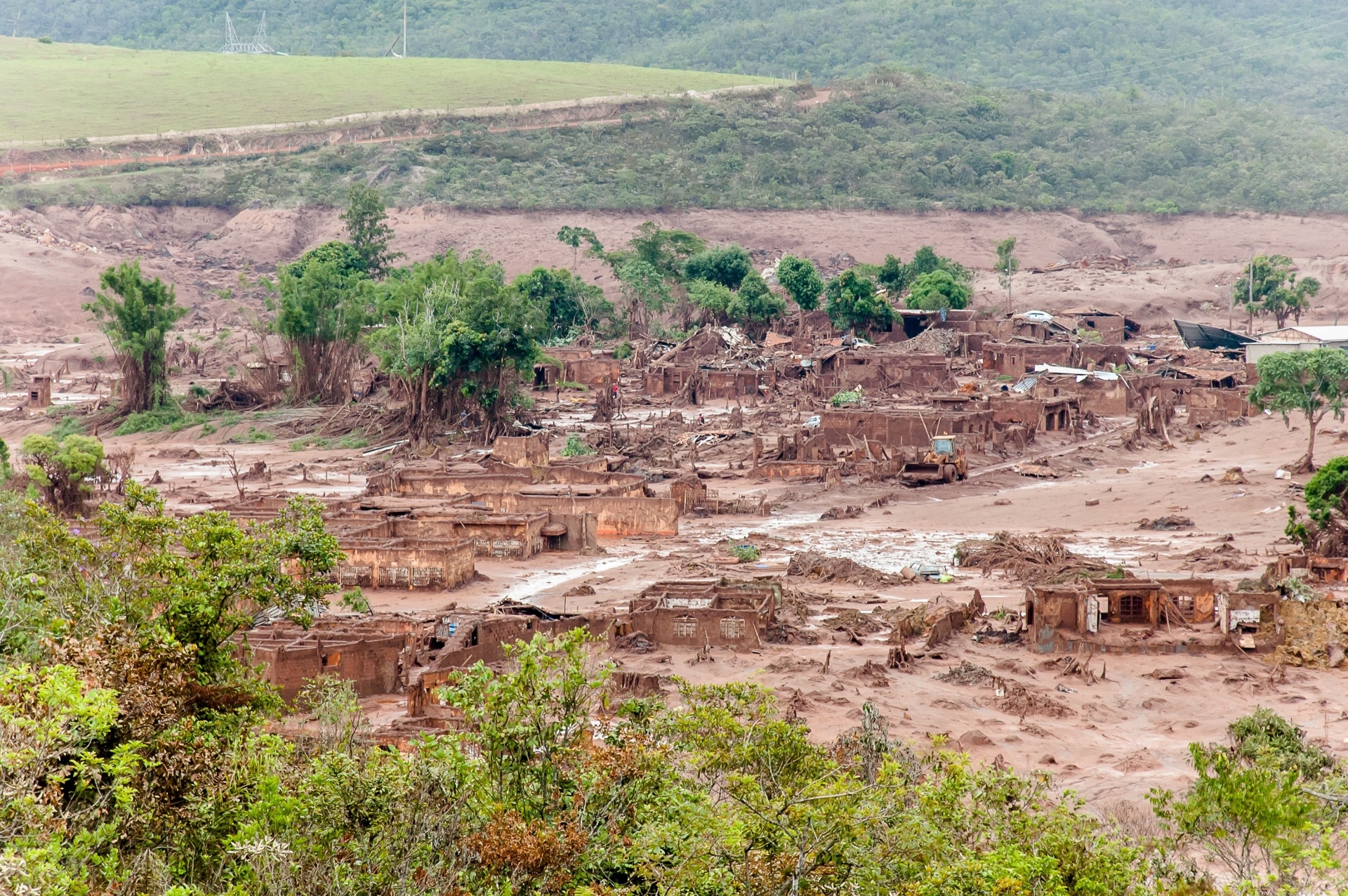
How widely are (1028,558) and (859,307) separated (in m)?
39.3

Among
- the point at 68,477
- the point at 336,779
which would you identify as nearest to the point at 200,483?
the point at 68,477

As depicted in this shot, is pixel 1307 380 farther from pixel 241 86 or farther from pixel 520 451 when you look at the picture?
pixel 241 86

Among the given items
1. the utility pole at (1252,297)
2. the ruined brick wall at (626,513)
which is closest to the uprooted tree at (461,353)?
the ruined brick wall at (626,513)

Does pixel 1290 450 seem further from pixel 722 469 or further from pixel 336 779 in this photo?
pixel 336 779

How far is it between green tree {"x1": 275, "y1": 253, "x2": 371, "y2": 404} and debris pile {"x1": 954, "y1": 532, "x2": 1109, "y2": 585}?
100 ft

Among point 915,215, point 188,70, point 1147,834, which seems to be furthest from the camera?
point 188,70

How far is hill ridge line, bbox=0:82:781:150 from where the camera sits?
116 m

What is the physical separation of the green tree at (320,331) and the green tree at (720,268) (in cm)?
2602

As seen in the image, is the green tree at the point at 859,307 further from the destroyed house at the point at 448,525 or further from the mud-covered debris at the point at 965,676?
the mud-covered debris at the point at 965,676

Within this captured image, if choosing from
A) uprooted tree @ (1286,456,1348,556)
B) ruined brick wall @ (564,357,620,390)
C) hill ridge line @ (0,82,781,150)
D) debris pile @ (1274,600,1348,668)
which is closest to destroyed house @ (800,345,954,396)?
ruined brick wall @ (564,357,620,390)

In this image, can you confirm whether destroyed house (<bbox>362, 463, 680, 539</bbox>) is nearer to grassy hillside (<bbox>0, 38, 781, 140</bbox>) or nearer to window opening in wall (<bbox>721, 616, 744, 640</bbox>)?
window opening in wall (<bbox>721, 616, 744, 640</bbox>)

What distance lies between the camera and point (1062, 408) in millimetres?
48250

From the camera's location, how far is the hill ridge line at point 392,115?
116 m

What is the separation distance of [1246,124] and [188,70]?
334 ft
